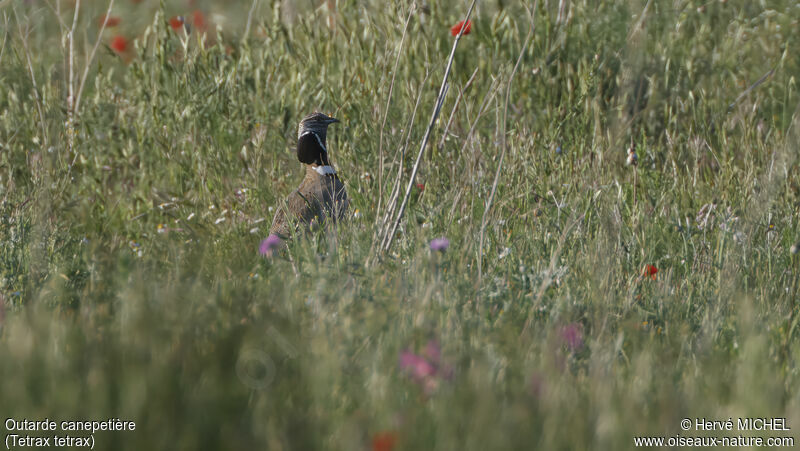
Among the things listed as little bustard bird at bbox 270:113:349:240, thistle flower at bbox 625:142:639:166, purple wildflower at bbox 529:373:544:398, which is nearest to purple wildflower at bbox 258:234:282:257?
little bustard bird at bbox 270:113:349:240

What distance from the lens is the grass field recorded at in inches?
78.2

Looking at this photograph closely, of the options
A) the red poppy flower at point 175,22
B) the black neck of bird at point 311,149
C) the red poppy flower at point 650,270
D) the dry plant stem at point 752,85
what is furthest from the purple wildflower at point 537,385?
the red poppy flower at point 175,22

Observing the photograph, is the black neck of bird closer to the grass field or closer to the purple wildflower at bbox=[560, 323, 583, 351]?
the grass field

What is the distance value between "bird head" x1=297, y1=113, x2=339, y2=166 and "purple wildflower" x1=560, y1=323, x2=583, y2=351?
8.04ft

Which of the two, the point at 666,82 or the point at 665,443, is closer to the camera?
the point at 665,443

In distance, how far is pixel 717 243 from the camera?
3771 millimetres

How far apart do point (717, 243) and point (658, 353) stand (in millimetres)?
1284

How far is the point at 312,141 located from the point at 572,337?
2542 millimetres

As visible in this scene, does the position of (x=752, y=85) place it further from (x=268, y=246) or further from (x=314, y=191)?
(x=268, y=246)

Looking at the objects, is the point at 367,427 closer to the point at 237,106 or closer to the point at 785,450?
the point at 785,450

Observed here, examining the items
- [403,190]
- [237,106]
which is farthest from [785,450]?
[237,106]

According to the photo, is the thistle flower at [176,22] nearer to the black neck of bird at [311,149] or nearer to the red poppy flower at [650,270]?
the black neck of bird at [311,149]

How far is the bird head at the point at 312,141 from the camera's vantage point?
483 cm

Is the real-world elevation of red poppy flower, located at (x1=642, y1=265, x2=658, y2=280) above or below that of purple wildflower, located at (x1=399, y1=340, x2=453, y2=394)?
below
